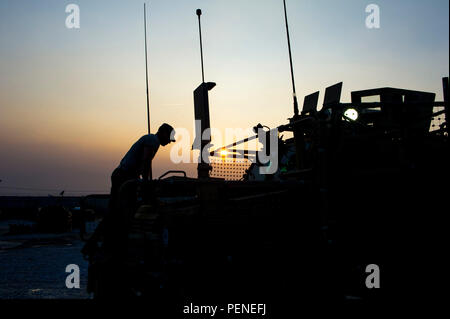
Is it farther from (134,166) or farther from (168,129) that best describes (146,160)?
(168,129)

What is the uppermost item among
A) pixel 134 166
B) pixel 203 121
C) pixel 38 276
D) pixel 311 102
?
pixel 311 102

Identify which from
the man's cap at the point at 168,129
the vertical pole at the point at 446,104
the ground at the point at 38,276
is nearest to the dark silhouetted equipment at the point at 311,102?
the vertical pole at the point at 446,104

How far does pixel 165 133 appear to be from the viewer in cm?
539

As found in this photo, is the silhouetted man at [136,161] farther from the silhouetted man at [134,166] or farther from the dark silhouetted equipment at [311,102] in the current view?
the dark silhouetted equipment at [311,102]

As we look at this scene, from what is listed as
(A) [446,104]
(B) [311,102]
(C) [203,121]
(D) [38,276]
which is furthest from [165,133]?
(D) [38,276]

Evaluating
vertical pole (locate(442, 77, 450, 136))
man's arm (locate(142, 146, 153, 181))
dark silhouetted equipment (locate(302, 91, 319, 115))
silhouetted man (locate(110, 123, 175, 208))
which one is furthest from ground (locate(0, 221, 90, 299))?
vertical pole (locate(442, 77, 450, 136))

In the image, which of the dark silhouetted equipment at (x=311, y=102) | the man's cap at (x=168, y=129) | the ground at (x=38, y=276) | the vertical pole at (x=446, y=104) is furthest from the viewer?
the dark silhouetted equipment at (x=311, y=102)

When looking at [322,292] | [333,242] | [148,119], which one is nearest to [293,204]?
[333,242]

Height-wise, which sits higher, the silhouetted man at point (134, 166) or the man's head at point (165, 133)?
the man's head at point (165, 133)

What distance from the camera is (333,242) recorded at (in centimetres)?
405

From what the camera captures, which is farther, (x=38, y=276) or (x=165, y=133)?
(x=38, y=276)

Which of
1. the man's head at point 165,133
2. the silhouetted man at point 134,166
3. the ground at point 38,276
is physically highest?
the man's head at point 165,133

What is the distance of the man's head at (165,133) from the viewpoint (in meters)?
5.38
